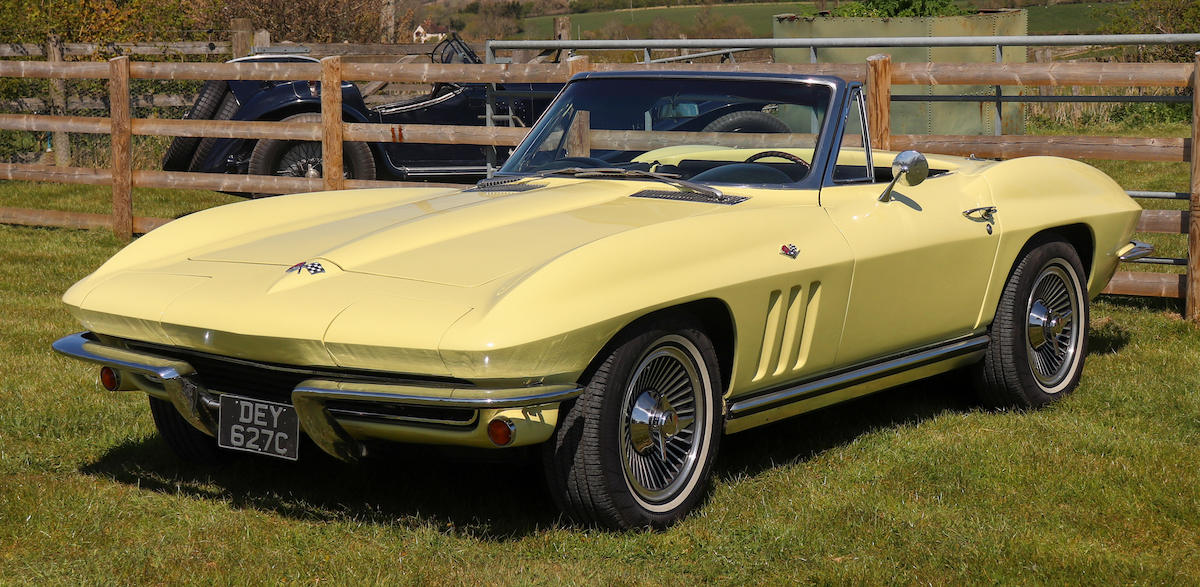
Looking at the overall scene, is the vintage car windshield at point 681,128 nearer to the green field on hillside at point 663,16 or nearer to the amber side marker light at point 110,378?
the amber side marker light at point 110,378

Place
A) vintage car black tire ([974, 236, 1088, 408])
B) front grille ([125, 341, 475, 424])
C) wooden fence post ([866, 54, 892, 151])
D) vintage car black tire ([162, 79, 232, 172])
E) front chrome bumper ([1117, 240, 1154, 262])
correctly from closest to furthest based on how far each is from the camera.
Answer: front grille ([125, 341, 475, 424])
vintage car black tire ([974, 236, 1088, 408])
front chrome bumper ([1117, 240, 1154, 262])
wooden fence post ([866, 54, 892, 151])
vintage car black tire ([162, 79, 232, 172])

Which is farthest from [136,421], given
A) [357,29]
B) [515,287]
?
[357,29]

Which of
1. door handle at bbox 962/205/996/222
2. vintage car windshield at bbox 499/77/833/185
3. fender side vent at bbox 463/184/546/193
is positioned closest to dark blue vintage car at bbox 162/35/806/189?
vintage car windshield at bbox 499/77/833/185

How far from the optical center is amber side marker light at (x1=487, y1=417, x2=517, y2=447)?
309cm

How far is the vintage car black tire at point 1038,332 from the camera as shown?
487cm

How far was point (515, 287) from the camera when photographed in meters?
3.12

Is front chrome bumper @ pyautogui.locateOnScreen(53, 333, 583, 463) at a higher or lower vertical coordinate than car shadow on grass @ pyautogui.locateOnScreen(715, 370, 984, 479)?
higher

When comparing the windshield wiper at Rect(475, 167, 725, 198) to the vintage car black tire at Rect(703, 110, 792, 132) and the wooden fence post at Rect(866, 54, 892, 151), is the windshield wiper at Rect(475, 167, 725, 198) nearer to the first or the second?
the vintage car black tire at Rect(703, 110, 792, 132)

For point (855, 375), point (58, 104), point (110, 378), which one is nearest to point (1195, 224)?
point (855, 375)

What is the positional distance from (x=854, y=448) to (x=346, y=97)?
23.7ft

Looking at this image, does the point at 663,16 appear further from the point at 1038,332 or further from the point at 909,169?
the point at 909,169

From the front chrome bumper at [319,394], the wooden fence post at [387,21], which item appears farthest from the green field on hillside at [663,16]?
the front chrome bumper at [319,394]

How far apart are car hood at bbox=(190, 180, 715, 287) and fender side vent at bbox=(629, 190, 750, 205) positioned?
0.05 m

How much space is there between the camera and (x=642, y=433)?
3.52 metres
